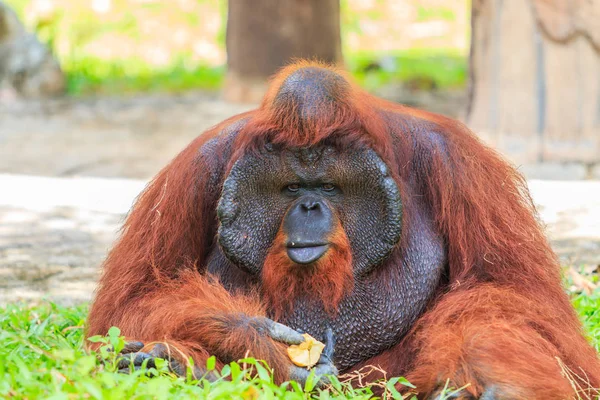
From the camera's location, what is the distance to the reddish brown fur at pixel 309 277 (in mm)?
2885

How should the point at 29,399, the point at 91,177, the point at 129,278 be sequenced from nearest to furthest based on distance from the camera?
the point at 29,399 → the point at 129,278 → the point at 91,177

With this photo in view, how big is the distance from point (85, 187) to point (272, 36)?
3047 mm

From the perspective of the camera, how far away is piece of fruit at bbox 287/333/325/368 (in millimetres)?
2801

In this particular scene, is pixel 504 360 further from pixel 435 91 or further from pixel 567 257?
pixel 435 91

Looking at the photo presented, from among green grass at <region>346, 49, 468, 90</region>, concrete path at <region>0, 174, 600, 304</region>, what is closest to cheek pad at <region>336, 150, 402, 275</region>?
concrete path at <region>0, 174, 600, 304</region>

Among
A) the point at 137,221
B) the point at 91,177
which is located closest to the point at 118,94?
the point at 91,177

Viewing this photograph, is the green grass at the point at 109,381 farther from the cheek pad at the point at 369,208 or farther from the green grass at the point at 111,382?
the cheek pad at the point at 369,208

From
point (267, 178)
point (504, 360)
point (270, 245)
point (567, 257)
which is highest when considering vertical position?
point (267, 178)

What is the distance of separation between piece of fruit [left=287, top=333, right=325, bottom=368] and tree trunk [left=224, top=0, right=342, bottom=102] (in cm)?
599

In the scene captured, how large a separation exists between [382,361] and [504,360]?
0.50m

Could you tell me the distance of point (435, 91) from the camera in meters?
9.66

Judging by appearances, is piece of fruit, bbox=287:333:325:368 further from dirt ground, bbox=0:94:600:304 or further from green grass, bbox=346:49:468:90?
green grass, bbox=346:49:468:90

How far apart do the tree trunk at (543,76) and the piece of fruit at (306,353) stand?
3667 mm

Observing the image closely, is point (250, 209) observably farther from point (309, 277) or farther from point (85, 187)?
point (85, 187)
